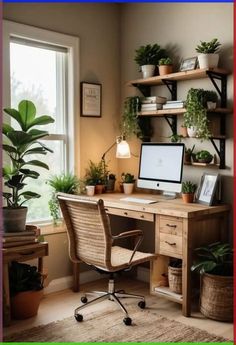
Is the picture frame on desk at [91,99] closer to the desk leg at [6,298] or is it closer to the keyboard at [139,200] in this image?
the keyboard at [139,200]

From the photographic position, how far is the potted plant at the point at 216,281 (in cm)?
287

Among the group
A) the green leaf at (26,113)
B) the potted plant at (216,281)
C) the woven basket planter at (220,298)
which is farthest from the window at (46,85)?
the woven basket planter at (220,298)

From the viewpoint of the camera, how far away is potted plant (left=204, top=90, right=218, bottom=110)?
321 cm

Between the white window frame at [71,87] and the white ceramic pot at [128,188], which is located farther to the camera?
the white ceramic pot at [128,188]

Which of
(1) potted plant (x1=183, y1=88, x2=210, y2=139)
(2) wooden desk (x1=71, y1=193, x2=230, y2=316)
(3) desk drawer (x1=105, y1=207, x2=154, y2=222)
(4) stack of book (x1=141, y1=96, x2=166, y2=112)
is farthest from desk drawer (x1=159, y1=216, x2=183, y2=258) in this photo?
(4) stack of book (x1=141, y1=96, x2=166, y2=112)

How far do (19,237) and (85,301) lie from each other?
0.76 metres

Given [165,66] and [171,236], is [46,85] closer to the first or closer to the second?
[165,66]

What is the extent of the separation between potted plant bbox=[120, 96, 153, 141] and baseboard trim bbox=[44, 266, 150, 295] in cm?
126

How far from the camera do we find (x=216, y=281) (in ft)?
9.45

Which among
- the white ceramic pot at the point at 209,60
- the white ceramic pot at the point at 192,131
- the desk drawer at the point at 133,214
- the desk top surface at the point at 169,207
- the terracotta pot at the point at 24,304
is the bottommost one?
the terracotta pot at the point at 24,304

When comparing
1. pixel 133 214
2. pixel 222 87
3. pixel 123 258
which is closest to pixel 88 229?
pixel 123 258

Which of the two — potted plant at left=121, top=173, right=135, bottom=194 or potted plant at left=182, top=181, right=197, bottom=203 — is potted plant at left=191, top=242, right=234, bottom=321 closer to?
potted plant at left=182, top=181, right=197, bottom=203

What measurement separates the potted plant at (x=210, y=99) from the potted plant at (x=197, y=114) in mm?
42

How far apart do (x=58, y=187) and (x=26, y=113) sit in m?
0.80
